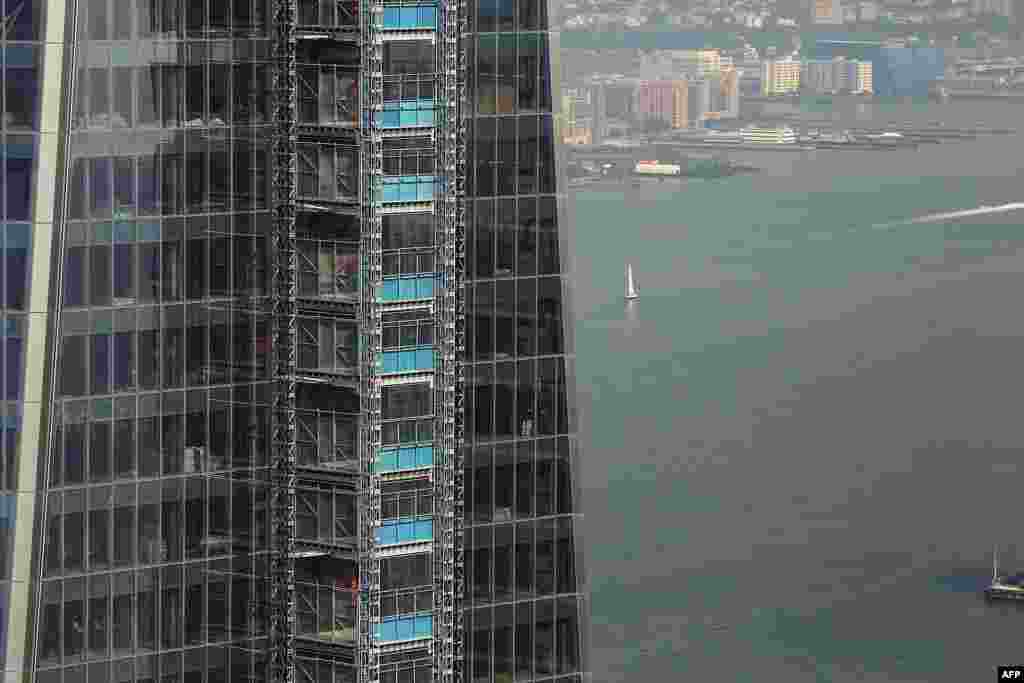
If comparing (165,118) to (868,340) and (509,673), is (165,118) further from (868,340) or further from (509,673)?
(868,340)

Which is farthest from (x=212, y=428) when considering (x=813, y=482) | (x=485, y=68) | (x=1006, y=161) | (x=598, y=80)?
(x=1006, y=161)

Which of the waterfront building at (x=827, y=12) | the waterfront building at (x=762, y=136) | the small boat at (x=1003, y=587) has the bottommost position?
the small boat at (x=1003, y=587)

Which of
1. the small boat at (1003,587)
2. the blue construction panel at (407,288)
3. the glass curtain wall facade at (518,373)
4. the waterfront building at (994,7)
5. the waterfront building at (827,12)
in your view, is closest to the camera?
the blue construction panel at (407,288)

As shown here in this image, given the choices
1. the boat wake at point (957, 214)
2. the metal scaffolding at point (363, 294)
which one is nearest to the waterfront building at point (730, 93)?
the boat wake at point (957, 214)

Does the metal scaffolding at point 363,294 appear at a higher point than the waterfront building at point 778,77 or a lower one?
lower

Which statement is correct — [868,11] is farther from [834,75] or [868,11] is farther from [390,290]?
[390,290]

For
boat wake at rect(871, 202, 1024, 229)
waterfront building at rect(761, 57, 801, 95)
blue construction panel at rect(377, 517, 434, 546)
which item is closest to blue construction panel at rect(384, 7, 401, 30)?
blue construction panel at rect(377, 517, 434, 546)

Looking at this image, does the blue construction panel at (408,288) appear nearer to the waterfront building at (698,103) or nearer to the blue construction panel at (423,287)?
the blue construction panel at (423,287)
